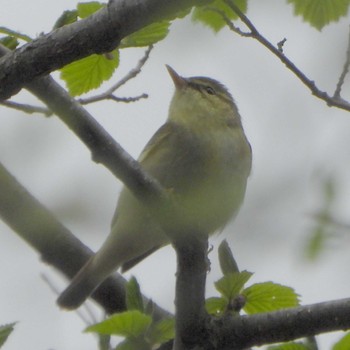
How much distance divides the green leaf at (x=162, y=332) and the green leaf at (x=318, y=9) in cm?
126

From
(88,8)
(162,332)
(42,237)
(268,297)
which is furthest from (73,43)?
(42,237)

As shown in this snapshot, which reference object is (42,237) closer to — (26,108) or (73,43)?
(26,108)

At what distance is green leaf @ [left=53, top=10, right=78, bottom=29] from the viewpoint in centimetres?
291

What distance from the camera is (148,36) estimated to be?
3.17m

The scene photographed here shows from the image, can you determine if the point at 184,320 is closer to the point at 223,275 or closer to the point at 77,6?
the point at 223,275

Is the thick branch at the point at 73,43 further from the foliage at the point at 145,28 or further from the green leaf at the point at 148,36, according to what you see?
the green leaf at the point at 148,36

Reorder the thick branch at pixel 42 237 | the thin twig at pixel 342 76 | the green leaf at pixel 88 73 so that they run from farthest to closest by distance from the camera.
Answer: the thick branch at pixel 42 237
the green leaf at pixel 88 73
the thin twig at pixel 342 76

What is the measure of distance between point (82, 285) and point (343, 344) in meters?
2.63

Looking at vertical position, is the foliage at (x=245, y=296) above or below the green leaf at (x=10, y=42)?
below

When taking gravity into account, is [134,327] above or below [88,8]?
below

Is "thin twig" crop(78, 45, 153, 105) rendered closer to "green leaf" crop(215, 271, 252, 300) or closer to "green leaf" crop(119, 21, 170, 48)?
"green leaf" crop(119, 21, 170, 48)

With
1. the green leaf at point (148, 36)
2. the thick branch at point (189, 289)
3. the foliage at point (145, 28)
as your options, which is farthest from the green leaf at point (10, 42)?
the thick branch at point (189, 289)

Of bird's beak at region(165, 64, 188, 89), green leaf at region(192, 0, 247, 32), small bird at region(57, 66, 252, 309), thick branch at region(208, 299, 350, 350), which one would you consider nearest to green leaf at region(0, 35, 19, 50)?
green leaf at region(192, 0, 247, 32)

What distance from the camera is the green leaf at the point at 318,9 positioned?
8.79ft
